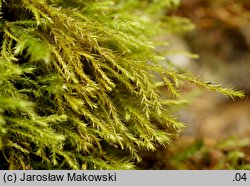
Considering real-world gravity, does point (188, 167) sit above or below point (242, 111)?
below

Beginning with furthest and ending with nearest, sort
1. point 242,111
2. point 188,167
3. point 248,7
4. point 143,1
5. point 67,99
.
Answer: point 248,7, point 242,111, point 143,1, point 188,167, point 67,99

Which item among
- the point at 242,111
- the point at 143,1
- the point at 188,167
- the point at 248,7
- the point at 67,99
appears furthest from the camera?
the point at 248,7

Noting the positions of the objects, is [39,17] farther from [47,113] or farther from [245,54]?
[245,54]

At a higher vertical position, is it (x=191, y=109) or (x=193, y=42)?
(x=193, y=42)

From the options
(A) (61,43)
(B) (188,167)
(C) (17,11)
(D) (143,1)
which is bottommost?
(B) (188,167)

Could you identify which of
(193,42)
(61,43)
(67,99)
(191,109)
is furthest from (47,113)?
(193,42)

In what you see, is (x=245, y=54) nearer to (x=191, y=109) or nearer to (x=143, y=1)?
(x=191, y=109)

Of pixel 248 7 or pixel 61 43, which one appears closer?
pixel 61 43

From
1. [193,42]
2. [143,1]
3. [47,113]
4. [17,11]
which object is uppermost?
[193,42]

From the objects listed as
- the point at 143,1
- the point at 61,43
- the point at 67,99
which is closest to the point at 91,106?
the point at 67,99
